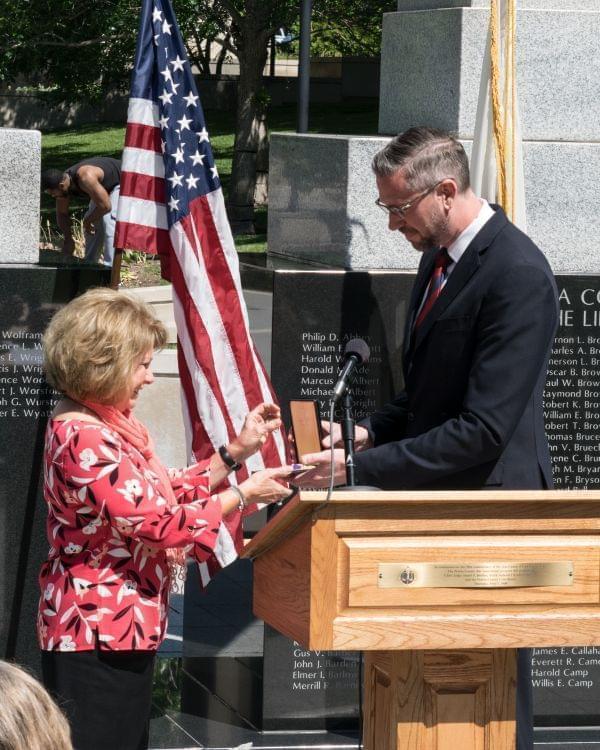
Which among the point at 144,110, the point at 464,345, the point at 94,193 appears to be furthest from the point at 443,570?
the point at 94,193

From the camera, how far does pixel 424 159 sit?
4.07 m

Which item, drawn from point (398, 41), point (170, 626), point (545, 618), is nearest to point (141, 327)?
point (545, 618)

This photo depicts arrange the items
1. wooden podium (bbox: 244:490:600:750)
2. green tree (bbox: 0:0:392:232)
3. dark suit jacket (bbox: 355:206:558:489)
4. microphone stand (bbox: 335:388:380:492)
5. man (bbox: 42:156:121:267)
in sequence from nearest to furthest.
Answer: wooden podium (bbox: 244:490:600:750) → microphone stand (bbox: 335:388:380:492) → dark suit jacket (bbox: 355:206:558:489) → man (bbox: 42:156:121:267) → green tree (bbox: 0:0:392:232)

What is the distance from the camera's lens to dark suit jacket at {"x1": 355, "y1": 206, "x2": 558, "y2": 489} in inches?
152

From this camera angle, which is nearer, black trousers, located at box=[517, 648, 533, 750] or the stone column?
black trousers, located at box=[517, 648, 533, 750]

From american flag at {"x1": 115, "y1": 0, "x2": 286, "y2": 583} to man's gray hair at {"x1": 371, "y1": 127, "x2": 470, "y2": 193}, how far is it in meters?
1.63

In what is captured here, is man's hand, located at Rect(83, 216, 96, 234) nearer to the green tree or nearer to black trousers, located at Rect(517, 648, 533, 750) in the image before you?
black trousers, located at Rect(517, 648, 533, 750)

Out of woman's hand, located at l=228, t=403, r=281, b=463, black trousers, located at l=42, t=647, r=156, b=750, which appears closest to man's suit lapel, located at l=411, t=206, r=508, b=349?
woman's hand, located at l=228, t=403, r=281, b=463

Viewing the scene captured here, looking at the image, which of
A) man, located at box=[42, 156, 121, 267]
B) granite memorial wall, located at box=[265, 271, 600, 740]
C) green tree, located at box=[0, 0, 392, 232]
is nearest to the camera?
granite memorial wall, located at box=[265, 271, 600, 740]

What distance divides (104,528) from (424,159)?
1.49 meters

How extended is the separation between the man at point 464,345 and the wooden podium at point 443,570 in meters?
0.55

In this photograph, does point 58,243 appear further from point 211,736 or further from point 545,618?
point 545,618

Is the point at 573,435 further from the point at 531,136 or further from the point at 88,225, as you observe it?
the point at 88,225

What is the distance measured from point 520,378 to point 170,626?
4.41m
